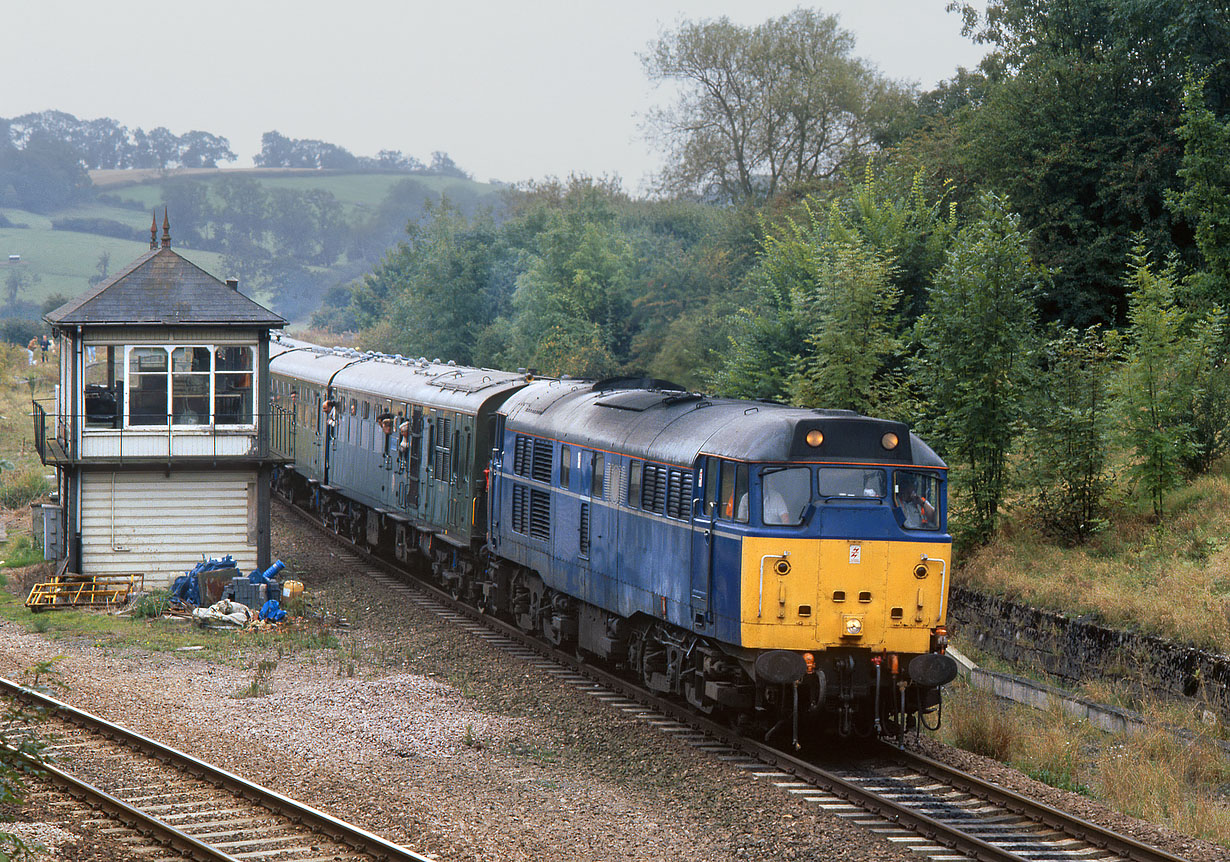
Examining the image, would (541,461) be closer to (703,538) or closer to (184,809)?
(703,538)

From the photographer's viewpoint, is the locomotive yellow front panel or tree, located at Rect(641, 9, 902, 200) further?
tree, located at Rect(641, 9, 902, 200)

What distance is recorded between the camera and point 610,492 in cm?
1584

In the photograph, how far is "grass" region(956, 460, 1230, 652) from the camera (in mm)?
16859

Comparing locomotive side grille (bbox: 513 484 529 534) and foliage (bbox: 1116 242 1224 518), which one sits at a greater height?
foliage (bbox: 1116 242 1224 518)

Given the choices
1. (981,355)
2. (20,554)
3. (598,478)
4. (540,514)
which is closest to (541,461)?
(540,514)

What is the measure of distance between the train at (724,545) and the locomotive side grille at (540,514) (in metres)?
0.04

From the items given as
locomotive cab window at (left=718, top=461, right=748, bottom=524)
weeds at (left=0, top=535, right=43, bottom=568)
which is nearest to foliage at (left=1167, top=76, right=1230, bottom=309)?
locomotive cab window at (left=718, top=461, right=748, bottom=524)

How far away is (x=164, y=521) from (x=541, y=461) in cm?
838

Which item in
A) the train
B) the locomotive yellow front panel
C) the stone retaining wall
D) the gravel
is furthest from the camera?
the stone retaining wall

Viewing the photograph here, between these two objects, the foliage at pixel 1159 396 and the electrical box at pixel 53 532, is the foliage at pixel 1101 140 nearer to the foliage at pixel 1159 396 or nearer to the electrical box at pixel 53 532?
the foliage at pixel 1159 396

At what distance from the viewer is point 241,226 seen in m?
175

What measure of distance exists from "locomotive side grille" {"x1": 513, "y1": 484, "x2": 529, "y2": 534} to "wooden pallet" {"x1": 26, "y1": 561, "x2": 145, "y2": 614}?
752 cm

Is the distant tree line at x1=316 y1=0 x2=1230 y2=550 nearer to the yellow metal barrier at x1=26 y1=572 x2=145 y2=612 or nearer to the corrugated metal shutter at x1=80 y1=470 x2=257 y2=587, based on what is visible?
the corrugated metal shutter at x1=80 y1=470 x2=257 y2=587

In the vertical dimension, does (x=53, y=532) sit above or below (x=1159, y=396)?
below
